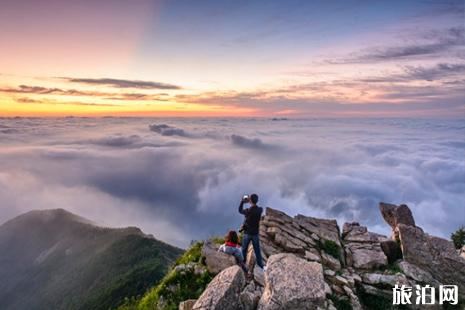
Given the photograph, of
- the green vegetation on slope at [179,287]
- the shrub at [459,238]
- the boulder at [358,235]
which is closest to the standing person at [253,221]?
the green vegetation on slope at [179,287]

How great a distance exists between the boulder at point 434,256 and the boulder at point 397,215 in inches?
141

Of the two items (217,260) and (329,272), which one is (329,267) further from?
(217,260)

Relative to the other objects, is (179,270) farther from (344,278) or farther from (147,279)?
(147,279)

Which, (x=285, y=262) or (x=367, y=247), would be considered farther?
(x=367, y=247)

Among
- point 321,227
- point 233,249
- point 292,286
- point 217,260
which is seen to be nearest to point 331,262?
point 321,227

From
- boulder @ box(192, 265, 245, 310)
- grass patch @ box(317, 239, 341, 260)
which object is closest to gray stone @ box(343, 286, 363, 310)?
grass patch @ box(317, 239, 341, 260)

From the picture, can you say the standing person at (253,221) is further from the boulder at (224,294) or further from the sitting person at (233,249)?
the boulder at (224,294)

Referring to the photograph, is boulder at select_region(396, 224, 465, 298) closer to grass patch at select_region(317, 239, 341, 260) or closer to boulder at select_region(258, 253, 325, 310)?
grass patch at select_region(317, 239, 341, 260)

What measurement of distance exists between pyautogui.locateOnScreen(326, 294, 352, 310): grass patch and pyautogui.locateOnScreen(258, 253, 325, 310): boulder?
3089 millimetres

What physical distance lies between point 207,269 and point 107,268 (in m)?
178

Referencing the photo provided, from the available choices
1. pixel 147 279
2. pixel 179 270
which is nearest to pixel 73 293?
pixel 147 279

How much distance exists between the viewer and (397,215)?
25.5 m

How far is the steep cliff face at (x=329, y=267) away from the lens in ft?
42.4

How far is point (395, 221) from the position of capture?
84.0 ft
